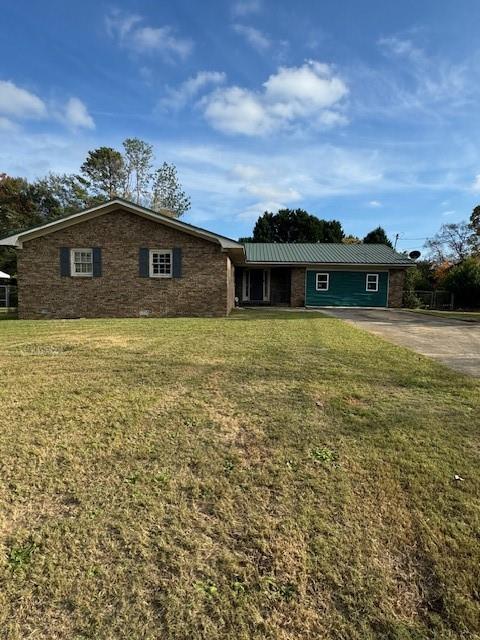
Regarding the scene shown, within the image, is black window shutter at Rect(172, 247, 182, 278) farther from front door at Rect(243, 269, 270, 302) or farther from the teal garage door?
the teal garage door

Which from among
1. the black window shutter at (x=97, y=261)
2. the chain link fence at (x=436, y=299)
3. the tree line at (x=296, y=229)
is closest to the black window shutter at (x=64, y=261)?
the black window shutter at (x=97, y=261)

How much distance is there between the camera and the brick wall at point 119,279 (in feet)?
49.8

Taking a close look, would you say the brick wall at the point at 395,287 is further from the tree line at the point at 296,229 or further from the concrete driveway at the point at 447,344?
the tree line at the point at 296,229

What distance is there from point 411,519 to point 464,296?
26.9m

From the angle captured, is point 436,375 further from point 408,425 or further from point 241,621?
point 241,621

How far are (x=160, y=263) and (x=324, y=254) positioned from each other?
1195cm

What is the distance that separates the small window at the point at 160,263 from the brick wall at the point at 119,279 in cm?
19

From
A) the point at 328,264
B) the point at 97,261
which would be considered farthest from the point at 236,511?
the point at 328,264

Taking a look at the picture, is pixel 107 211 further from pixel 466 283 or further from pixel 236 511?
pixel 466 283

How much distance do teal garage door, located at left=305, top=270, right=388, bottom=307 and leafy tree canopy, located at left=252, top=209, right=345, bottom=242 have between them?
19.0 meters

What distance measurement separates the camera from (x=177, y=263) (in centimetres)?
1530

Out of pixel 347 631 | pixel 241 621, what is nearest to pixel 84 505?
pixel 241 621

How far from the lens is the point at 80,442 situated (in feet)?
10.6

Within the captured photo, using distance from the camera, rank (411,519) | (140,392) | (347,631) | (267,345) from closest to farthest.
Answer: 1. (347,631)
2. (411,519)
3. (140,392)
4. (267,345)
